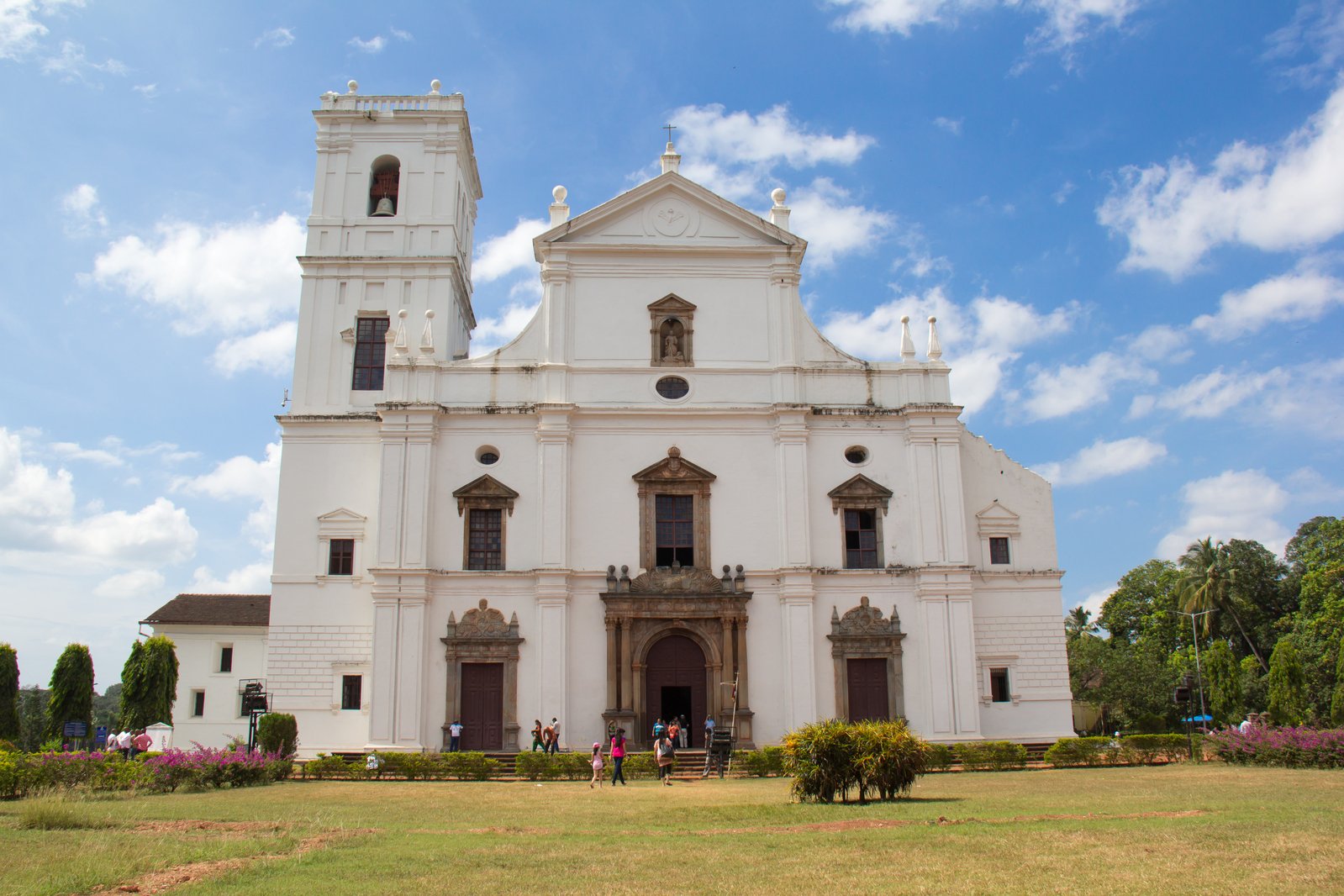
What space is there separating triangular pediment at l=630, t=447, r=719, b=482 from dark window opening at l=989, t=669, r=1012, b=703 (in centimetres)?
957

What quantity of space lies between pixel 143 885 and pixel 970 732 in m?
23.0

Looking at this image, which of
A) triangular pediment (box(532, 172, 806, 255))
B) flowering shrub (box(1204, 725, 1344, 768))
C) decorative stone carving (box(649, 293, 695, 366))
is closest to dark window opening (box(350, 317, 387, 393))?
triangular pediment (box(532, 172, 806, 255))

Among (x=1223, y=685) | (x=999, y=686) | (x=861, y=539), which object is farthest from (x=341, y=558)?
(x=1223, y=685)

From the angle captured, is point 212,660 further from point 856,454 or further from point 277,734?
point 856,454

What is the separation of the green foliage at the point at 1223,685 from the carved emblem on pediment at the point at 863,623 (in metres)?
19.1

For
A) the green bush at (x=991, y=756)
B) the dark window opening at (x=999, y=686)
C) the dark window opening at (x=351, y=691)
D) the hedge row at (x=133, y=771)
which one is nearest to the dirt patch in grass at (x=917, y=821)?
the green bush at (x=991, y=756)

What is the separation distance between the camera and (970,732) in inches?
1134

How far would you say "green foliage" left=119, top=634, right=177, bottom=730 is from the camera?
1364 inches

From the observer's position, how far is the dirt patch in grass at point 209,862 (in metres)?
9.88

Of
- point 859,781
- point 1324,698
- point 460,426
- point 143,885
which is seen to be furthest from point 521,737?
point 1324,698

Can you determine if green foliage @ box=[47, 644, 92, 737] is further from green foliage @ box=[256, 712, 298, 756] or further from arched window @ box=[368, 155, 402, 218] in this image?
arched window @ box=[368, 155, 402, 218]

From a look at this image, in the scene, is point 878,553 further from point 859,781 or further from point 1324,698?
point 1324,698

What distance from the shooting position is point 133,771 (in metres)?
19.8

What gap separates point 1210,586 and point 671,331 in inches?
1467
